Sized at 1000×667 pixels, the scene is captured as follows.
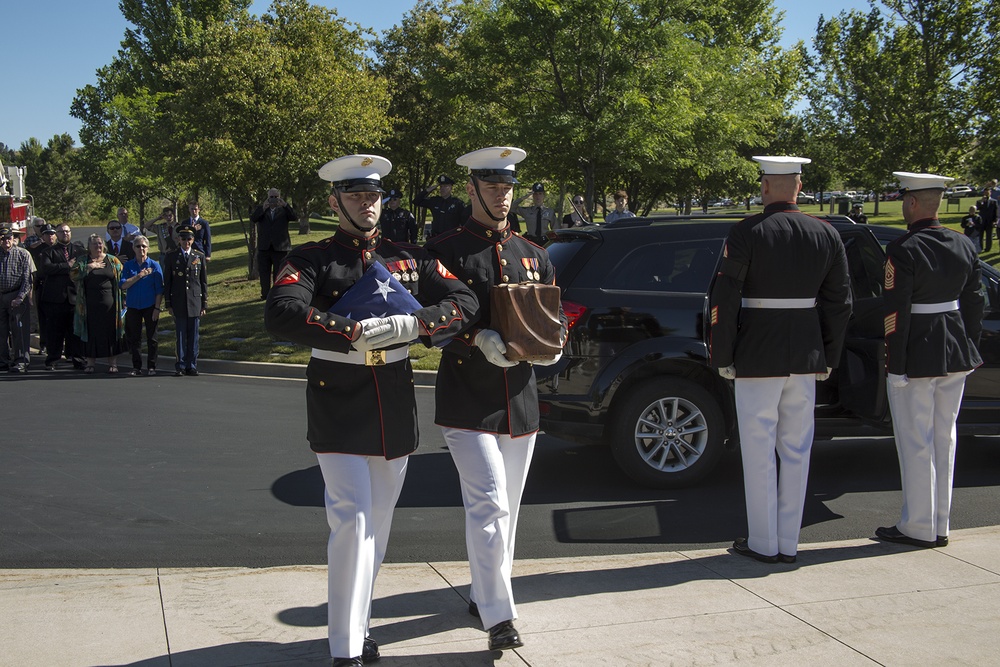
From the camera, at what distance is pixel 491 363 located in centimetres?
444

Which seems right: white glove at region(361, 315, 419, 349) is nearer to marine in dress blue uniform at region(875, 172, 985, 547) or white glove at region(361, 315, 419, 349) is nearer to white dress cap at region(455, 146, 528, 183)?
white dress cap at region(455, 146, 528, 183)

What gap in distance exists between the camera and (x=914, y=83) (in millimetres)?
25500

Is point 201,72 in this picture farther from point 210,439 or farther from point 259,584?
point 259,584

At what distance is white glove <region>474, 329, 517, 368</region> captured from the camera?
4.31 m

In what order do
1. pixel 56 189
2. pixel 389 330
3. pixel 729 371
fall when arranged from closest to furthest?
pixel 389 330 → pixel 729 371 → pixel 56 189

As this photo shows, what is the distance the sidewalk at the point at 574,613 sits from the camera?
4.22m

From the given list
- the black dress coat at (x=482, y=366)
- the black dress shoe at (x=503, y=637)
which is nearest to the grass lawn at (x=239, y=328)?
the black dress coat at (x=482, y=366)

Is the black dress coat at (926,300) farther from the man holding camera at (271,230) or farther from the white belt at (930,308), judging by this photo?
the man holding camera at (271,230)

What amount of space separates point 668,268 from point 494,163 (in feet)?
9.80

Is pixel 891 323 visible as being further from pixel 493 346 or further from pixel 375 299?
pixel 375 299

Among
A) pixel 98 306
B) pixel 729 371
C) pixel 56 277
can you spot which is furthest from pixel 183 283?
pixel 729 371

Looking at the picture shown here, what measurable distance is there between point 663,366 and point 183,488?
3.51 metres

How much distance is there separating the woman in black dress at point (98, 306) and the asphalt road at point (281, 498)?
12.3 feet

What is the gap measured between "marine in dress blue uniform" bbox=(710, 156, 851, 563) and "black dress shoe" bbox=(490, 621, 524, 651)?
1.89 meters
